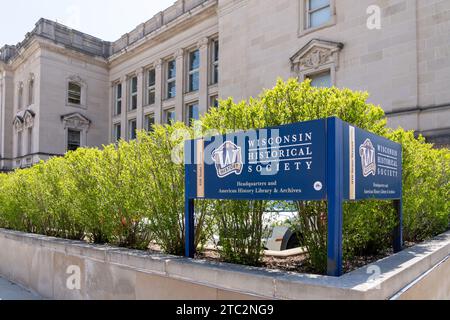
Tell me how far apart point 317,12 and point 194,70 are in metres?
11.4

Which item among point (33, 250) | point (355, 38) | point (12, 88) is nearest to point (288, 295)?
point (33, 250)

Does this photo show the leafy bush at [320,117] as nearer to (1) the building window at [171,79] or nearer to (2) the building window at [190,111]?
(2) the building window at [190,111]

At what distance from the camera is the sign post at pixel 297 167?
140 inches

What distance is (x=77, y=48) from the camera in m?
32.8

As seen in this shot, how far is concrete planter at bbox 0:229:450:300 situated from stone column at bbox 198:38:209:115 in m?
19.2

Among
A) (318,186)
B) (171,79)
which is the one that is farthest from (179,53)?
(318,186)

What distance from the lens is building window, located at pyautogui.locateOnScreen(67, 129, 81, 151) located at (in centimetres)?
3294

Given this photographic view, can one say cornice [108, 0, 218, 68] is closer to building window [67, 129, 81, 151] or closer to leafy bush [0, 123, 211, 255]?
building window [67, 129, 81, 151]

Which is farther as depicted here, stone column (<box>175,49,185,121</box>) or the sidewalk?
stone column (<box>175,49,185,121</box>)

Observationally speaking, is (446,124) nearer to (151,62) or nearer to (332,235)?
(332,235)

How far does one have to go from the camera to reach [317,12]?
17.9 meters

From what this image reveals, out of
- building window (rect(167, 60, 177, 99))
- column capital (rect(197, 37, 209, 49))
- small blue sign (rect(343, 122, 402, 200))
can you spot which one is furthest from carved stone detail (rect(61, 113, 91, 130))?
small blue sign (rect(343, 122, 402, 200))

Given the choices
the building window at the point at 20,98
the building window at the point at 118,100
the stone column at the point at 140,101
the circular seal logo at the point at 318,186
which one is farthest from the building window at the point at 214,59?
the circular seal logo at the point at 318,186

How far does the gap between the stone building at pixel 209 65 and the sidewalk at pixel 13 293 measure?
13379 mm
